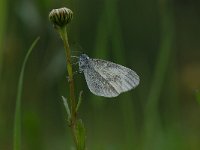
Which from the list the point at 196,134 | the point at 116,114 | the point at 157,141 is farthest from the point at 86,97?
the point at 157,141

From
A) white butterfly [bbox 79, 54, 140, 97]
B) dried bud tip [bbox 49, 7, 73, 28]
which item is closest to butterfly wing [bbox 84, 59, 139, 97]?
white butterfly [bbox 79, 54, 140, 97]

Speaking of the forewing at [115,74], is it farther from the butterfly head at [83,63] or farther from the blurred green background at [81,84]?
the blurred green background at [81,84]

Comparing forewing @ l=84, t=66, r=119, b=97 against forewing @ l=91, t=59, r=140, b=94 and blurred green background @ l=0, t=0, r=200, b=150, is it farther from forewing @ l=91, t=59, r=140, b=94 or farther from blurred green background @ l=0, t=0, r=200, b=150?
blurred green background @ l=0, t=0, r=200, b=150

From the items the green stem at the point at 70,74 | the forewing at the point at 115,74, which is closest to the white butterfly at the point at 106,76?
the forewing at the point at 115,74

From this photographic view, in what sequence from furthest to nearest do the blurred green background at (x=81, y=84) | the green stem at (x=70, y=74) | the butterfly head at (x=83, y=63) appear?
1. the blurred green background at (x=81, y=84)
2. the butterfly head at (x=83, y=63)
3. the green stem at (x=70, y=74)

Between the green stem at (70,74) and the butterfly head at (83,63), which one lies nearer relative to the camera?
the green stem at (70,74)

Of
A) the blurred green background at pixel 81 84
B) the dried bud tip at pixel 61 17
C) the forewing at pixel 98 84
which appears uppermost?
the dried bud tip at pixel 61 17

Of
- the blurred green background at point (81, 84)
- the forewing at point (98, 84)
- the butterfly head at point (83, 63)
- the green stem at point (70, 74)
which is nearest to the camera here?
the green stem at point (70, 74)

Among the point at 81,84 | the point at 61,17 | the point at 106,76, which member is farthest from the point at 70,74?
the point at 81,84
